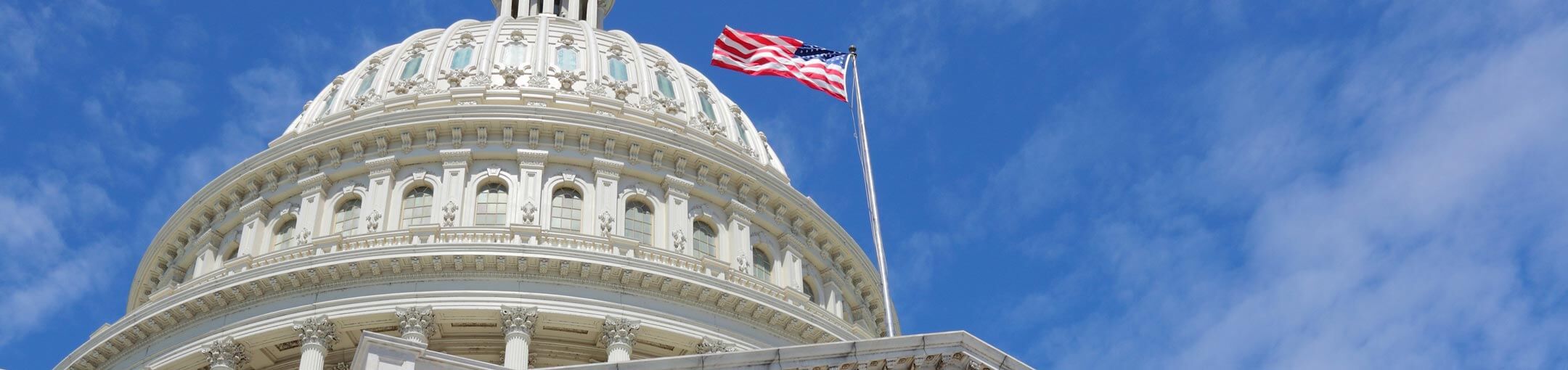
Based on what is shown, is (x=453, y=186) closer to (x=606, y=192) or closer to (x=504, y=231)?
(x=504, y=231)

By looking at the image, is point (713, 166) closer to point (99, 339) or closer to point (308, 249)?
point (308, 249)

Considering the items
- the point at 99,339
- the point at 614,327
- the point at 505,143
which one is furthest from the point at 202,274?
the point at 614,327

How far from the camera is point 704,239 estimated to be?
167 feet

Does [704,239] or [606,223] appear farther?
[704,239]

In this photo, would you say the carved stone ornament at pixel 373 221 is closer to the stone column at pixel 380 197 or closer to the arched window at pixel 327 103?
the stone column at pixel 380 197

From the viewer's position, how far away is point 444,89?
54.7 m

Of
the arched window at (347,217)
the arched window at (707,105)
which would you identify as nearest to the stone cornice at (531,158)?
the arched window at (347,217)

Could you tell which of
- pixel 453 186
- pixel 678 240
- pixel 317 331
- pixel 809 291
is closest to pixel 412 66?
pixel 453 186

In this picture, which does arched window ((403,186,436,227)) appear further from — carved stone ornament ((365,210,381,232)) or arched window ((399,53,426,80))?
arched window ((399,53,426,80))

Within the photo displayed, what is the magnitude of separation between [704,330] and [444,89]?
1379 cm

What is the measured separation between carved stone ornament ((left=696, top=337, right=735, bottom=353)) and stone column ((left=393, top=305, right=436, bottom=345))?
6350 millimetres

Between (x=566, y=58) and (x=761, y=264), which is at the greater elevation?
(x=566, y=58)

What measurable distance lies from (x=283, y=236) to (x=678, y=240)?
10887 mm

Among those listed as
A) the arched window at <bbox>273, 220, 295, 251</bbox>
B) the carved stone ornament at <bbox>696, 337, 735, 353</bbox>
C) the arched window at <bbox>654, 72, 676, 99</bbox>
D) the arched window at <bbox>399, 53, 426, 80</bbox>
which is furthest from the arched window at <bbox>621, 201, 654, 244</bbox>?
the arched window at <bbox>399, 53, 426, 80</bbox>
